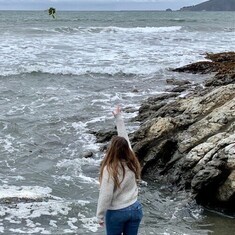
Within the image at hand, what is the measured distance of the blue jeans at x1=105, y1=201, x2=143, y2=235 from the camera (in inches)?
225

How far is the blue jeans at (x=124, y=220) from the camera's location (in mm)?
5727

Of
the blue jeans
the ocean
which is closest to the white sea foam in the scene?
the ocean

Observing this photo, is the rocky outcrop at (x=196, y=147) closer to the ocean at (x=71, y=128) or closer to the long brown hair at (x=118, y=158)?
the ocean at (x=71, y=128)

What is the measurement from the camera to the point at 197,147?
10.9 m

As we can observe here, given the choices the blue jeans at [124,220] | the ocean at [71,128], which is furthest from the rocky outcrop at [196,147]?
the blue jeans at [124,220]

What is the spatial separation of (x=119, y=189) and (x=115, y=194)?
8 cm

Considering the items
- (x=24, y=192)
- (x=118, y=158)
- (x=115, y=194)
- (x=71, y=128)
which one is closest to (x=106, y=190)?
(x=115, y=194)

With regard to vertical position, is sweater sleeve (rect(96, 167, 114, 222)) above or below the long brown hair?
below

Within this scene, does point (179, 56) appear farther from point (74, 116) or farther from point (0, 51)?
point (74, 116)

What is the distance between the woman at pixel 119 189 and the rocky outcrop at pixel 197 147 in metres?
4.16

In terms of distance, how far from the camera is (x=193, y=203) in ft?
32.5

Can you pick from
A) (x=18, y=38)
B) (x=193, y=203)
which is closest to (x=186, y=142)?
(x=193, y=203)

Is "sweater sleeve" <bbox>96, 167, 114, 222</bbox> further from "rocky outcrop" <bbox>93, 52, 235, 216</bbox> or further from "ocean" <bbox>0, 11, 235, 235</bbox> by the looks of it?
"rocky outcrop" <bbox>93, 52, 235, 216</bbox>

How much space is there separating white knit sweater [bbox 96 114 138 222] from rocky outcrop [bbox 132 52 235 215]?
4.20 metres
